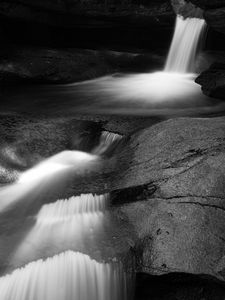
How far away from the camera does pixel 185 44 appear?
46.0ft

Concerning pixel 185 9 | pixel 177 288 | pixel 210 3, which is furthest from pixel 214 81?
pixel 177 288

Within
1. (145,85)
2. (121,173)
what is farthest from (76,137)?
(145,85)

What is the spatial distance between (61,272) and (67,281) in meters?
0.13

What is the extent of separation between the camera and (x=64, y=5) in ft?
41.2

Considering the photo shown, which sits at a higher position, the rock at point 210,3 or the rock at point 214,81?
the rock at point 210,3

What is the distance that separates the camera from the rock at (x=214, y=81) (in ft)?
34.1

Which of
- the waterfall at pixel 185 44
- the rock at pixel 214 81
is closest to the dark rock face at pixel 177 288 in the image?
the rock at pixel 214 81

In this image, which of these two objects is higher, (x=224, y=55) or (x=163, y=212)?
(x=224, y=55)

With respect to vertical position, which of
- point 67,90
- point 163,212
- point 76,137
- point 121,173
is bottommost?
point 163,212

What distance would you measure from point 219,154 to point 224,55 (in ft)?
33.2

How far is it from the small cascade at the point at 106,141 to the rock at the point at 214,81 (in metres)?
4.38

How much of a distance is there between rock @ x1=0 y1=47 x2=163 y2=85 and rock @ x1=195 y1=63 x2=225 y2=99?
3654mm

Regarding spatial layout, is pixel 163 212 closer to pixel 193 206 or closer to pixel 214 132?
pixel 193 206

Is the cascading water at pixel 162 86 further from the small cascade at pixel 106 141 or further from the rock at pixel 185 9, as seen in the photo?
the small cascade at pixel 106 141
